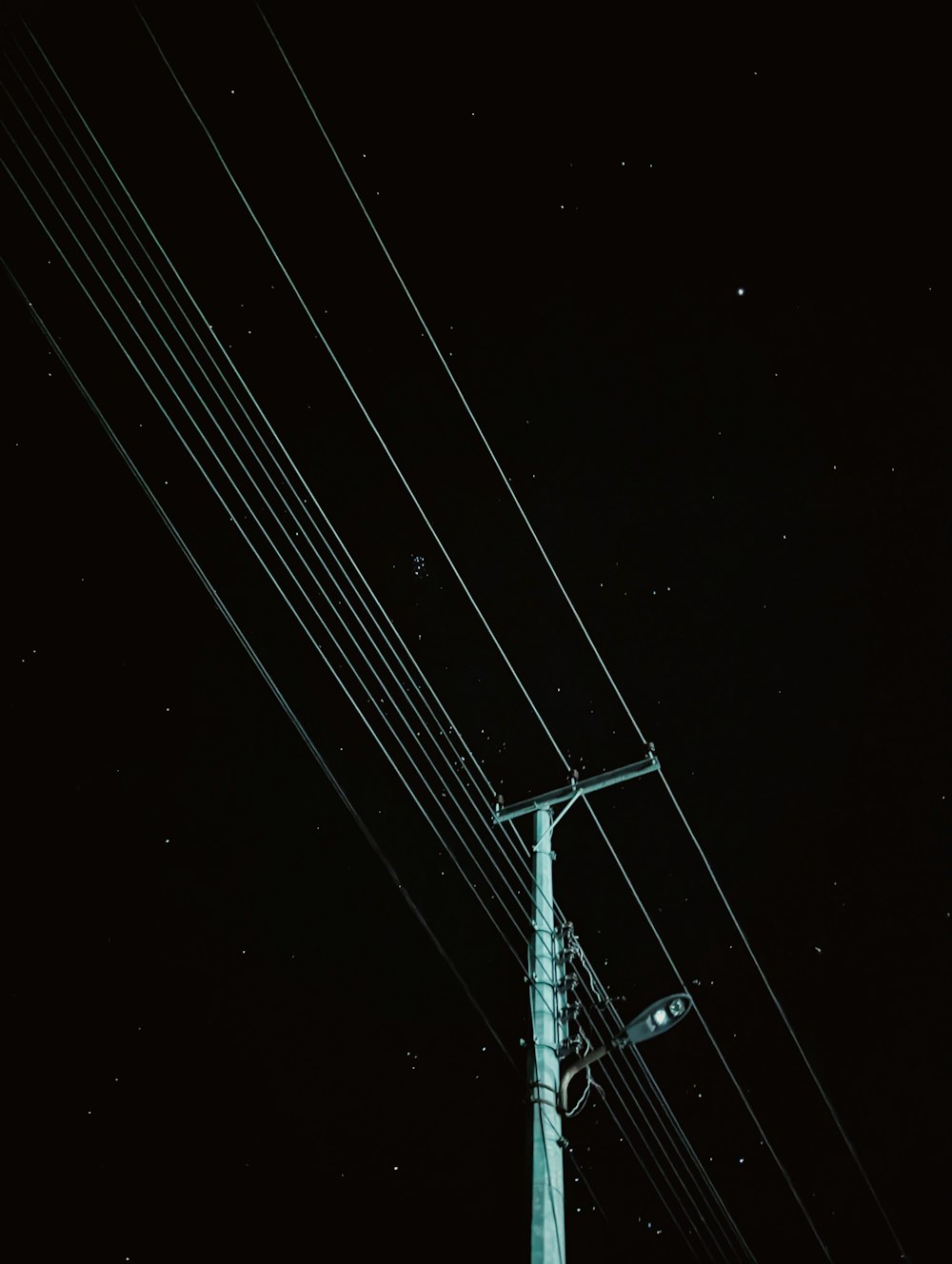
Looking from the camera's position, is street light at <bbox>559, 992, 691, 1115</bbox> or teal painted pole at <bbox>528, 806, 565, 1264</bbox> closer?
teal painted pole at <bbox>528, 806, 565, 1264</bbox>

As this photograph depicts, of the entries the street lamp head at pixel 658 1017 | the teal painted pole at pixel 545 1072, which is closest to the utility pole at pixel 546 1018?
the teal painted pole at pixel 545 1072

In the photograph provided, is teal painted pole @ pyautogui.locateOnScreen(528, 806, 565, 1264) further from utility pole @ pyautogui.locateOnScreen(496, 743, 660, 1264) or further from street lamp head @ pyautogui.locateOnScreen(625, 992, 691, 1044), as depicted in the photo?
street lamp head @ pyautogui.locateOnScreen(625, 992, 691, 1044)

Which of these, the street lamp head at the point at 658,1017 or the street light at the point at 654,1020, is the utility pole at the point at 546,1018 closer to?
the street light at the point at 654,1020

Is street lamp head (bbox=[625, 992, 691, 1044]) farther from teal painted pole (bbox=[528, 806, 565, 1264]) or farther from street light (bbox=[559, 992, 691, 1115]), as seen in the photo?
teal painted pole (bbox=[528, 806, 565, 1264])

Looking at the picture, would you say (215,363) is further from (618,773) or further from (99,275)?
(618,773)

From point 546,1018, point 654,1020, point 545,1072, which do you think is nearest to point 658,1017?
point 654,1020

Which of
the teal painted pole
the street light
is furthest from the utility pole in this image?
the street light

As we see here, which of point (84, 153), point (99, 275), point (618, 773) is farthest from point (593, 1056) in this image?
point (84, 153)
